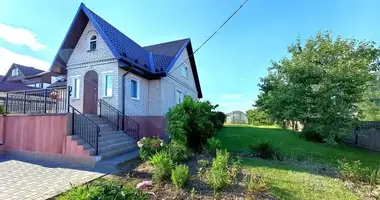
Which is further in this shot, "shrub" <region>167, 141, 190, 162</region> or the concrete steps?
the concrete steps

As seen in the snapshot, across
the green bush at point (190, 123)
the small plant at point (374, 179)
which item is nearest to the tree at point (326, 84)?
the green bush at point (190, 123)

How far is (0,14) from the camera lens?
815 cm

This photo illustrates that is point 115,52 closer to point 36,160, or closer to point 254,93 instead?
point 36,160

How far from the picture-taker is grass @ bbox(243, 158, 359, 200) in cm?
445

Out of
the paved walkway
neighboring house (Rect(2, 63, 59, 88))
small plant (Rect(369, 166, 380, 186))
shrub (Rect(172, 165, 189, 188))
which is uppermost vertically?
neighboring house (Rect(2, 63, 59, 88))

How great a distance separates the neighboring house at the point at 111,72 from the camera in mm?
10195

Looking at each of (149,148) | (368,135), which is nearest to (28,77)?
(149,148)

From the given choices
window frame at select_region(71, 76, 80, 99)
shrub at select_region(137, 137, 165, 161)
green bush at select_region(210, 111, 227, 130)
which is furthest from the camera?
green bush at select_region(210, 111, 227, 130)

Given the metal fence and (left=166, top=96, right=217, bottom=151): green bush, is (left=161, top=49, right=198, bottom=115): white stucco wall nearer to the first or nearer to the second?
(left=166, top=96, right=217, bottom=151): green bush

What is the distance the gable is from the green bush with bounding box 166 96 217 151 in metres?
4.59

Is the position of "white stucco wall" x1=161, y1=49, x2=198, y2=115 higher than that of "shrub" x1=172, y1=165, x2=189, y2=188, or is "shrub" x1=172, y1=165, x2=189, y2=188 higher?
"white stucco wall" x1=161, y1=49, x2=198, y2=115

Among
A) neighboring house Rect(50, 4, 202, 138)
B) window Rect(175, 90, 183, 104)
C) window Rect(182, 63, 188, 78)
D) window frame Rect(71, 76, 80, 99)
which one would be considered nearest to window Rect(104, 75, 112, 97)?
neighboring house Rect(50, 4, 202, 138)

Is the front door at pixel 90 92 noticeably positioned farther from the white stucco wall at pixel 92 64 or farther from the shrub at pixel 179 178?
the shrub at pixel 179 178

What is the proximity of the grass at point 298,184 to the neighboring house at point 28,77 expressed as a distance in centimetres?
3224
